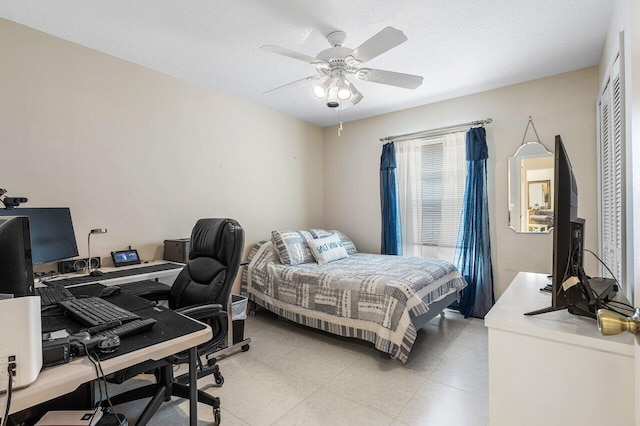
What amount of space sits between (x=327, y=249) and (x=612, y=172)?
254cm

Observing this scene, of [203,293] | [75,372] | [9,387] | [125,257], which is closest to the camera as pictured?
[9,387]

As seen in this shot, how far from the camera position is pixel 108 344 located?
94cm

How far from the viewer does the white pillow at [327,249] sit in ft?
11.6

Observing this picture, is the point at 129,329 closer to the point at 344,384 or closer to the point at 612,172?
the point at 344,384

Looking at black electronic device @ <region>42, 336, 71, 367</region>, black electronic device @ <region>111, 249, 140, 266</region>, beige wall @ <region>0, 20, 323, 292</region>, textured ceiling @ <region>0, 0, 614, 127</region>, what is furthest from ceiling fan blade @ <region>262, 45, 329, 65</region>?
black electronic device @ <region>111, 249, 140, 266</region>

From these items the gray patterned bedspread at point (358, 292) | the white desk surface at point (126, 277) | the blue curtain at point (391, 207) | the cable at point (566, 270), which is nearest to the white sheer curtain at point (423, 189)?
the blue curtain at point (391, 207)

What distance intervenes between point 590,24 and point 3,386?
356 centimetres

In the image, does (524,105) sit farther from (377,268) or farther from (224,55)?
(224,55)

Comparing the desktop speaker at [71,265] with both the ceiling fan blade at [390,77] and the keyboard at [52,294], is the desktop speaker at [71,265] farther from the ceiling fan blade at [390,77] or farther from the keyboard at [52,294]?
the ceiling fan blade at [390,77]

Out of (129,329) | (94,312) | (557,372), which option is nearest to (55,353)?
(129,329)

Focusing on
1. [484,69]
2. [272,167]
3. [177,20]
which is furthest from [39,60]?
[484,69]

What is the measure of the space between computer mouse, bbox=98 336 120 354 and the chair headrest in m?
0.91

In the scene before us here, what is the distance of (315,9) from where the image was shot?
204 cm

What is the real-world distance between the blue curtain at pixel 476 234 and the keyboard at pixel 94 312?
3.30 meters
